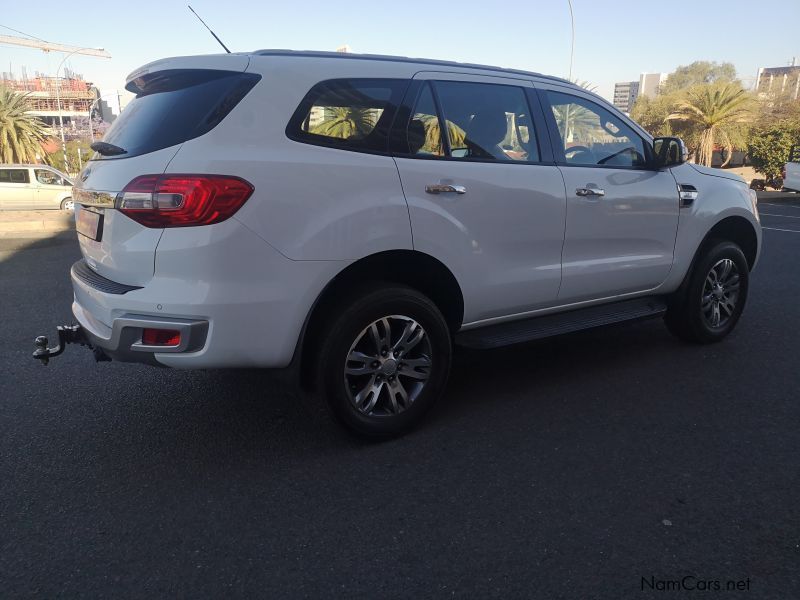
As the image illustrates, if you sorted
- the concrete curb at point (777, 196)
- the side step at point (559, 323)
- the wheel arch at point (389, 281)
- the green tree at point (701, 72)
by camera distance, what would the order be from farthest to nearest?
the green tree at point (701, 72) → the concrete curb at point (777, 196) → the side step at point (559, 323) → the wheel arch at point (389, 281)

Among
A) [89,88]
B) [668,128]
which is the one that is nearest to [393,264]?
[668,128]

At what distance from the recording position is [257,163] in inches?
110

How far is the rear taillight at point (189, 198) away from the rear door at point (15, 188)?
20649mm

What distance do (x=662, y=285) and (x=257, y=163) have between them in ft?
10.1

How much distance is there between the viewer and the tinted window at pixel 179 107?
9.43ft

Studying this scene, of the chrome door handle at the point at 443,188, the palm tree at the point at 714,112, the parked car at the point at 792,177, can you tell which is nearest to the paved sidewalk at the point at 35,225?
the chrome door handle at the point at 443,188

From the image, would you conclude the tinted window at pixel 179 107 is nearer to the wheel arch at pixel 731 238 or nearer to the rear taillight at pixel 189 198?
the rear taillight at pixel 189 198

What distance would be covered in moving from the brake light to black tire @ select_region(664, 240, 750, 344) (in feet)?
11.8

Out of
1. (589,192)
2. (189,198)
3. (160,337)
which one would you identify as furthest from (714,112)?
(160,337)

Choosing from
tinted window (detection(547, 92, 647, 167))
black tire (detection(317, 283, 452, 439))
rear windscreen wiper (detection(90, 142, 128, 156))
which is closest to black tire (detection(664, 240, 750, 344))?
tinted window (detection(547, 92, 647, 167))

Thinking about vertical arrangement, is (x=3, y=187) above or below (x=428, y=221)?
below

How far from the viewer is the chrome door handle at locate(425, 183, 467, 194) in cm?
327

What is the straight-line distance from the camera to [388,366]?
10.9ft

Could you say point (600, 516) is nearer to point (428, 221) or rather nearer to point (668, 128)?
point (428, 221)
